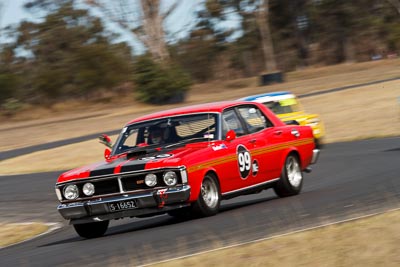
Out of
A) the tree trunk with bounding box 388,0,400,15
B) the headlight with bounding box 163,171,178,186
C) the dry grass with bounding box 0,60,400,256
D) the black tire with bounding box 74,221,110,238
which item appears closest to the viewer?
the dry grass with bounding box 0,60,400,256

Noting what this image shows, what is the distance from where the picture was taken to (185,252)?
768cm

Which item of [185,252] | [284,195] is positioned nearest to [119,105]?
[284,195]

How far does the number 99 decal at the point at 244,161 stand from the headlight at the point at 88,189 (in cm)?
192

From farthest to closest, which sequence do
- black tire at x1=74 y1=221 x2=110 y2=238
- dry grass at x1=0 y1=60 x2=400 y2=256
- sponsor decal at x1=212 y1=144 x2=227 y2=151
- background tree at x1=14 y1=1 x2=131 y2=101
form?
background tree at x1=14 y1=1 x2=131 y2=101
sponsor decal at x1=212 y1=144 x2=227 y2=151
black tire at x1=74 y1=221 x2=110 y2=238
dry grass at x1=0 y1=60 x2=400 y2=256

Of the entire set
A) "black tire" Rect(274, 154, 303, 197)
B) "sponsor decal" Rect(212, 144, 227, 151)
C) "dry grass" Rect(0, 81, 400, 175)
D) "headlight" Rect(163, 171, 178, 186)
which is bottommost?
"dry grass" Rect(0, 81, 400, 175)

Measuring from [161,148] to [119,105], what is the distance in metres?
42.7

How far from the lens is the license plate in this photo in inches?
382

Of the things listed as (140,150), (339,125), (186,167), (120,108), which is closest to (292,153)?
(140,150)

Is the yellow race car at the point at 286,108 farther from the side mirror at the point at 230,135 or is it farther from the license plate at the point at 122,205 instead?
the license plate at the point at 122,205

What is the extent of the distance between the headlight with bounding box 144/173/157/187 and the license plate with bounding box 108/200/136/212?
0.27m

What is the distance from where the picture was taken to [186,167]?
9680 mm

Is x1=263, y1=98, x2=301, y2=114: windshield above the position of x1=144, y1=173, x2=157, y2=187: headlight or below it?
below

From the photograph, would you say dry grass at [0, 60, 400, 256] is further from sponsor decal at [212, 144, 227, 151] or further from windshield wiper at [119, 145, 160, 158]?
sponsor decal at [212, 144, 227, 151]

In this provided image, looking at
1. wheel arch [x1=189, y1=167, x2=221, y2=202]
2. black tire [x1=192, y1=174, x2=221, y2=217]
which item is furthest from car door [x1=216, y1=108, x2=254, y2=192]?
wheel arch [x1=189, y1=167, x2=221, y2=202]
